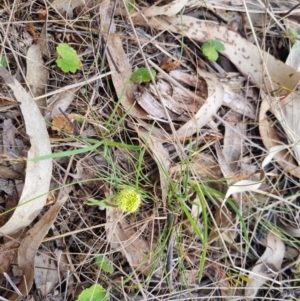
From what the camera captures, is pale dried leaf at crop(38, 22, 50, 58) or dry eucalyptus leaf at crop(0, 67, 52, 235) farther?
pale dried leaf at crop(38, 22, 50, 58)

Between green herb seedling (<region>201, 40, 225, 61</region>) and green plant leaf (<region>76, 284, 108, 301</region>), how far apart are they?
785 mm

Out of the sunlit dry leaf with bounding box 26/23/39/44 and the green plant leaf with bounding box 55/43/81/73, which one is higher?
the sunlit dry leaf with bounding box 26/23/39/44

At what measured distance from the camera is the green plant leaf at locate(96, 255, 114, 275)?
51.3 inches

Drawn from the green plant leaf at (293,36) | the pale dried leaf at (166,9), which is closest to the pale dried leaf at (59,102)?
the pale dried leaf at (166,9)

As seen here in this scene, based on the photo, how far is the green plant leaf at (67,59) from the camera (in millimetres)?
1278

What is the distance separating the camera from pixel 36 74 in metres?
1.29

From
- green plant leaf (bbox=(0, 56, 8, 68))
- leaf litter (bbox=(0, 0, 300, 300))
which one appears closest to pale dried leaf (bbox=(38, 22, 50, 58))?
leaf litter (bbox=(0, 0, 300, 300))

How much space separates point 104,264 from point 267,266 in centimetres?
57

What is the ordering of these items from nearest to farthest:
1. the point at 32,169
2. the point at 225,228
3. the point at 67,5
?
1. the point at 32,169
2. the point at 67,5
3. the point at 225,228

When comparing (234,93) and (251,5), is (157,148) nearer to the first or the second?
(234,93)

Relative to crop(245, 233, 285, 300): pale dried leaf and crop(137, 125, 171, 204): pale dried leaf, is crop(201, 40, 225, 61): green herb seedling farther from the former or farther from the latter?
crop(245, 233, 285, 300): pale dried leaf

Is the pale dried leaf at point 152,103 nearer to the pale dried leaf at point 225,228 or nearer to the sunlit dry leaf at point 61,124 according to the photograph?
the sunlit dry leaf at point 61,124

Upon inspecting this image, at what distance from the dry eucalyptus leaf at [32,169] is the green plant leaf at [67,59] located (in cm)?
13

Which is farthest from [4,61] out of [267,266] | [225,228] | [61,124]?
[267,266]
